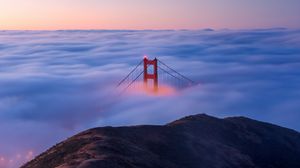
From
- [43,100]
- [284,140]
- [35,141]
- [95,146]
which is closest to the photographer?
[95,146]

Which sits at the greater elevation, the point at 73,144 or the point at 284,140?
the point at 73,144

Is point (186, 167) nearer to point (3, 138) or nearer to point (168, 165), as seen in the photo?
point (168, 165)

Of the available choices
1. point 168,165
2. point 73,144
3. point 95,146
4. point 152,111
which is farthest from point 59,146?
point 152,111

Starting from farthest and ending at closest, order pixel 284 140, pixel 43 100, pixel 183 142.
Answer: pixel 43 100, pixel 284 140, pixel 183 142

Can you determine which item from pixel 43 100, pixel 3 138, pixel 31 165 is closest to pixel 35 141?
pixel 3 138

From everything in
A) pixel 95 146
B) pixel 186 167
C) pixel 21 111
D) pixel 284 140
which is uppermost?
pixel 95 146

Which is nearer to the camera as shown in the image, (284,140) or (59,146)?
(59,146)
